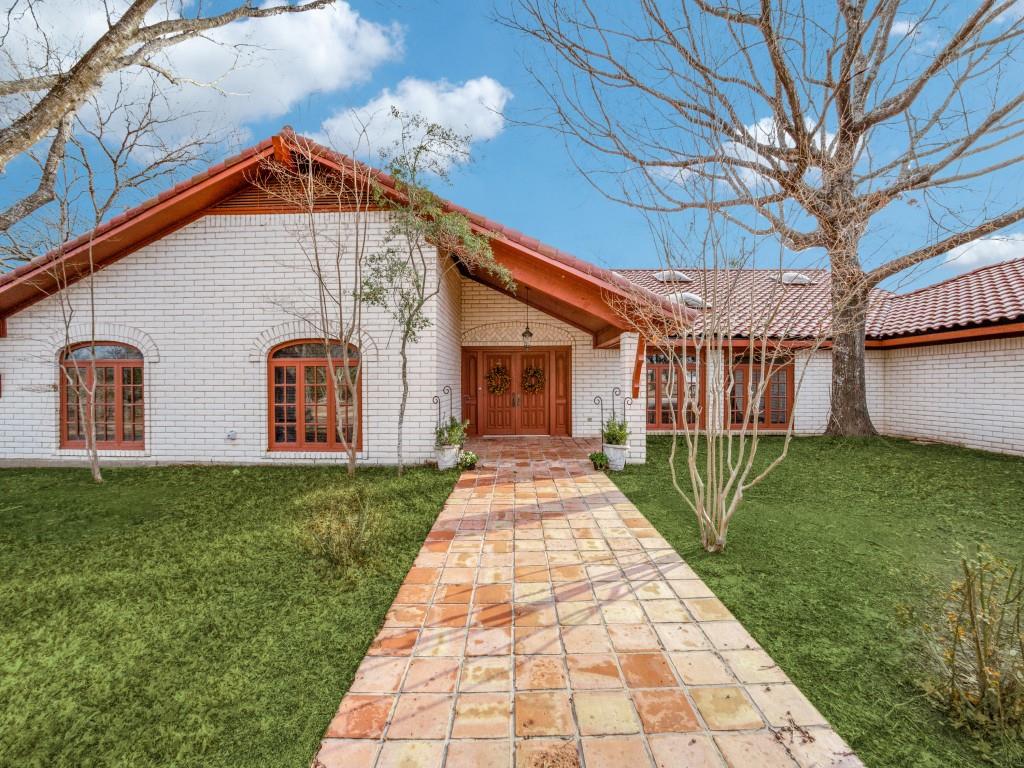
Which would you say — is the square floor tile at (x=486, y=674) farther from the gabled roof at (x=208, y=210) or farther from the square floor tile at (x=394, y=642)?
the gabled roof at (x=208, y=210)

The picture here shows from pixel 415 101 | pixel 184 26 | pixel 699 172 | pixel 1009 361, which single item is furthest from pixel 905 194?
pixel 184 26

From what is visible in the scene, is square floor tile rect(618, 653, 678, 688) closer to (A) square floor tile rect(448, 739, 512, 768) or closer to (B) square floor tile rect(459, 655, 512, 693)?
(B) square floor tile rect(459, 655, 512, 693)

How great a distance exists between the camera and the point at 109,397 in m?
7.82

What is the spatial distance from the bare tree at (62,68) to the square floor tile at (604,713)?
675 cm

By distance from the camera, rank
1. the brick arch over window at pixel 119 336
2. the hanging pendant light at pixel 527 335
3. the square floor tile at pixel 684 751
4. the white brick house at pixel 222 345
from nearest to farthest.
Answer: the square floor tile at pixel 684 751 < the white brick house at pixel 222 345 < the brick arch over window at pixel 119 336 < the hanging pendant light at pixel 527 335

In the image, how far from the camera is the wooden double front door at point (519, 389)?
10.9 meters

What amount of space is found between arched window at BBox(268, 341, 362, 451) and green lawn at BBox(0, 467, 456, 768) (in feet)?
7.57

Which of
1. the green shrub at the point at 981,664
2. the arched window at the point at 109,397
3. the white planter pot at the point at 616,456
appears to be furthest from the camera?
the arched window at the point at 109,397

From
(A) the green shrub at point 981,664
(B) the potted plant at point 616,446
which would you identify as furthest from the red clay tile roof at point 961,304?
(A) the green shrub at point 981,664

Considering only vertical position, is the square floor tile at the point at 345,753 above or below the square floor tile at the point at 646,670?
above

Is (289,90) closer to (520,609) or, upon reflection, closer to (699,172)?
(699,172)

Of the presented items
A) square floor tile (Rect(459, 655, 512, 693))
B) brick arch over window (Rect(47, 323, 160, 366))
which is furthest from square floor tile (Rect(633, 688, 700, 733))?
brick arch over window (Rect(47, 323, 160, 366))

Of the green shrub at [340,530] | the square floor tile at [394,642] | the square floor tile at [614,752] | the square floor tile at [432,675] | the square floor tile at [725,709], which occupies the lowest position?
the square floor tile at [725,709]

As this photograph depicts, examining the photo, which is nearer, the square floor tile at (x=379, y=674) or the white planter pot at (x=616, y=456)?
the square floor tile at (x=379, y=674)
